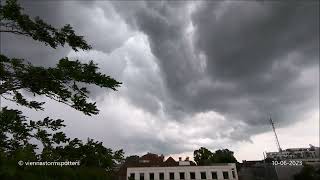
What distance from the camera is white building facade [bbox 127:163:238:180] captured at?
190 ft

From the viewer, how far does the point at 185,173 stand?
57.9m

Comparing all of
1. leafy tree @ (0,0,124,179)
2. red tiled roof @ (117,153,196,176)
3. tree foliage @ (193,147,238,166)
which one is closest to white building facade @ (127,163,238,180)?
red tiled roof @ (117,153,196,176)

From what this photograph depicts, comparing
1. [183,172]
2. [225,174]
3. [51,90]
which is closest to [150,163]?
A: [183,172]

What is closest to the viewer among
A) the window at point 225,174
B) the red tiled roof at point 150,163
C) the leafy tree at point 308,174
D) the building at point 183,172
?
the leafy tree at point 308,174

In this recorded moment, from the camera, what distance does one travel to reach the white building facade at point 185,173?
57844 millimetres

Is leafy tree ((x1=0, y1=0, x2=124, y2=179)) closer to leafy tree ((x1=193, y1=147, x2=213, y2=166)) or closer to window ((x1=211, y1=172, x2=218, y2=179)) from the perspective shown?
window ((x1=211, y1=172, x2=218, y2=179))

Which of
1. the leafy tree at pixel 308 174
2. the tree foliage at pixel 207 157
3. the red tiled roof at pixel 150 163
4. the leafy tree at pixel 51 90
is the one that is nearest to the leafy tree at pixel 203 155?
the tree foliage at pixel 207 157

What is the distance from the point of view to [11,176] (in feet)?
15.4

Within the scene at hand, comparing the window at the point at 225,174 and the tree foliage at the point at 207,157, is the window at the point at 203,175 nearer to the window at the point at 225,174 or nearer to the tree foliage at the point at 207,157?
the window at the point at 225,174

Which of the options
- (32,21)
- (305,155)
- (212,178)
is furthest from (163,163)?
(305,155)

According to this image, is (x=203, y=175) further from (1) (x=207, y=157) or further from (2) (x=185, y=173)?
(1) (x=207, y=157)

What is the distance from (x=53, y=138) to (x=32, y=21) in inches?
147

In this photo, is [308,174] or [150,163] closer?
[308,174]

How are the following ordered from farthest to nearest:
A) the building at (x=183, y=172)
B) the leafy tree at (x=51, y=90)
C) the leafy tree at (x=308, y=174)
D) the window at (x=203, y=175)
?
the window at (x=203, y=175), the building at (x=183, y=172), the leafy tree at (x=308, y=174), the leafy tree at (x=51, y=90)
